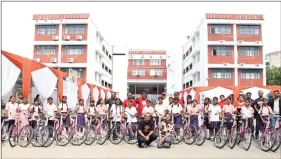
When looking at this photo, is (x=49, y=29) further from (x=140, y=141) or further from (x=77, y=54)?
(x=140, y=141)

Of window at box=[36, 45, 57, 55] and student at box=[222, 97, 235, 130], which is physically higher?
window at box=[36, 45, 57, 55]

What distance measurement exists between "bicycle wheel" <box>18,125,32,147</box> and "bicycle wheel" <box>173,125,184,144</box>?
Result: 4.12 metres

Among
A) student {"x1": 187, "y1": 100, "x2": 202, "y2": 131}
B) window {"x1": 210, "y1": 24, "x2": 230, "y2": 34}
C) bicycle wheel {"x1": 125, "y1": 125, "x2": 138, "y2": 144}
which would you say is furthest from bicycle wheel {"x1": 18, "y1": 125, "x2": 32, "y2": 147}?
window {"x1": 210, "y1": 24, "x2": 230, "y2": 34}

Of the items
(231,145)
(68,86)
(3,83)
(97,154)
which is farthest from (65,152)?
(68,86)

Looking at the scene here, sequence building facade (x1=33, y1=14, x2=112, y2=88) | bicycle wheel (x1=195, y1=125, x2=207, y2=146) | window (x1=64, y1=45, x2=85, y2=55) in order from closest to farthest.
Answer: bicycle wheel (x1=195, y1=125, x2=207, y2=146) < building facade (x1=33, y1=14, x2=112, y2=88) < window (x1=64, y1=45, x2=85, y2=55)

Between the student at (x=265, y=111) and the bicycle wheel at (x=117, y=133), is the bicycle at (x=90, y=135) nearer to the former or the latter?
the bicycle wheel at (x=117, y=133)

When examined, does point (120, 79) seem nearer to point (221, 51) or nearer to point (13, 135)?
point (221, 51)

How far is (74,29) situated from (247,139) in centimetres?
2923

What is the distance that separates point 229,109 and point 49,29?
29006 mm

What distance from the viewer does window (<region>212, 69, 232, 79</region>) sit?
31.6 metres

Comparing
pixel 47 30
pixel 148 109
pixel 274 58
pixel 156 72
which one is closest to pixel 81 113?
pixel 148 109

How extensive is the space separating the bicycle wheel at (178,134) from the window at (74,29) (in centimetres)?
2678

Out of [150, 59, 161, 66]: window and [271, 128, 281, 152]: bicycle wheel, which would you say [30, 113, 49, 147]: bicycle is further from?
[150, 59, 161, 66]: window

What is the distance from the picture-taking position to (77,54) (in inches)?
1335
